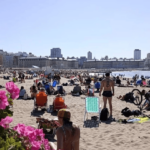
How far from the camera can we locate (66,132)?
270cm

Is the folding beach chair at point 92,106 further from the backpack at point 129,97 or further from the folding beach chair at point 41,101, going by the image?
the backpack at point 129,97

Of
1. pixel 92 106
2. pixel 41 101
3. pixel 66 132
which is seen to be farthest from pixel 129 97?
pixel 66 132

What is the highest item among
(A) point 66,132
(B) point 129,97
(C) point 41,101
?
(A) point 66,132

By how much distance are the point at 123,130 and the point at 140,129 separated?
0.41 meters

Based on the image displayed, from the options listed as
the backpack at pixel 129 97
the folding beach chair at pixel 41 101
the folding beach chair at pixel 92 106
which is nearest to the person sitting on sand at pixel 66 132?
the folding beach chair at pixel 92 106

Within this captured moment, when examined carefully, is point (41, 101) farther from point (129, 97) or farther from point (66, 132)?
point (66, 132)

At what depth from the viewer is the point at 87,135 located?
542cm

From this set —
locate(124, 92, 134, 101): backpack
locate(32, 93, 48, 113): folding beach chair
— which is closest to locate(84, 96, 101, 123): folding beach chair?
locate(32, 93, 48, 113): folding beach chair

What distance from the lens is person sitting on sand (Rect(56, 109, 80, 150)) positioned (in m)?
2.66

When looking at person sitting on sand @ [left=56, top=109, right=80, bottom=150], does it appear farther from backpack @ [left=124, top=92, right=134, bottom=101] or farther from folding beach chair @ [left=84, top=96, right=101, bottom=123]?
backpack @ [left=124, top=92, right=134, bottom=101]

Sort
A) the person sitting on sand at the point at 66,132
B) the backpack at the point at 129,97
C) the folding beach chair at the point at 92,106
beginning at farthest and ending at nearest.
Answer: the backpack at the point at 129,97
the folding beach chair at the point at 92,106
the person sitting on sand at the point at 66,132

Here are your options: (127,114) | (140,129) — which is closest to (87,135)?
(140,129)

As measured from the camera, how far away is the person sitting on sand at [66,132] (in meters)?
2.66

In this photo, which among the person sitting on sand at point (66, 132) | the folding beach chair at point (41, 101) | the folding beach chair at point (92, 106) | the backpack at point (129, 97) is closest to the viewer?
the person sitting on sand at point (66, 132)
